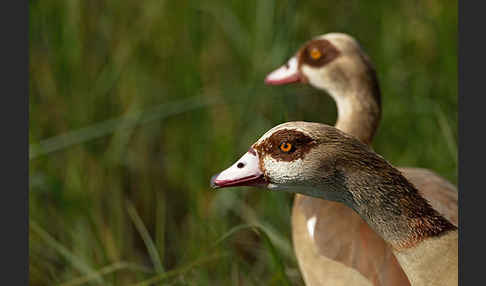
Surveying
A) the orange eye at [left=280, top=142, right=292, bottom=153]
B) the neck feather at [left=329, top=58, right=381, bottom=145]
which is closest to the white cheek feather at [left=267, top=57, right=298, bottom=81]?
the neck feather at [left=329, top=58, right=381, bottom=145]

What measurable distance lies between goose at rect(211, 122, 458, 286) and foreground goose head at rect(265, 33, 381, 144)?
0.81m

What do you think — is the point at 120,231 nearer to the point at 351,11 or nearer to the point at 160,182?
the point at 160,182

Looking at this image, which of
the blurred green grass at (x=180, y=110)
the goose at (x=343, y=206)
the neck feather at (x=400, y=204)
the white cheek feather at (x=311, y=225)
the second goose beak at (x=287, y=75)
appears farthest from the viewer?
the blurred green grass at (x=180, y=110)

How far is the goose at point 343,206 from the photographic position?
1.98m

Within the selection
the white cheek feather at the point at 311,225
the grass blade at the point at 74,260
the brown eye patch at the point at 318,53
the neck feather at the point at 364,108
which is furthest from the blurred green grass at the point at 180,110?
the white cheek feather at the point at 311,225

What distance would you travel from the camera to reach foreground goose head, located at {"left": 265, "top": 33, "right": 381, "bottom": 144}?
8.28ft

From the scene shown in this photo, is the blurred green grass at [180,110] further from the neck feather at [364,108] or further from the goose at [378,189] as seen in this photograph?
the goose at [378,189]

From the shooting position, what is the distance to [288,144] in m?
1.70

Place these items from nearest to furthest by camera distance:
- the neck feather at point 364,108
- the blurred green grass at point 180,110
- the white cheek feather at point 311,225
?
the white cheek feather at point 311,225, the neck feather at point 364,108, the blurred green grass at point 180,110

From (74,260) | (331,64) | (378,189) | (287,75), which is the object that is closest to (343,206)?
(378,189)

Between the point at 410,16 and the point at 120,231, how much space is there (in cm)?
172

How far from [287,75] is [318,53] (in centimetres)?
17

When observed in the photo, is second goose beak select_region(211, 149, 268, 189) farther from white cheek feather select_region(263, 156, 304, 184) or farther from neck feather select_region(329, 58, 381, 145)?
neck feather select_region(329, 58, 381, 145)

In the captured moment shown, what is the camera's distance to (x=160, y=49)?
3471mm
